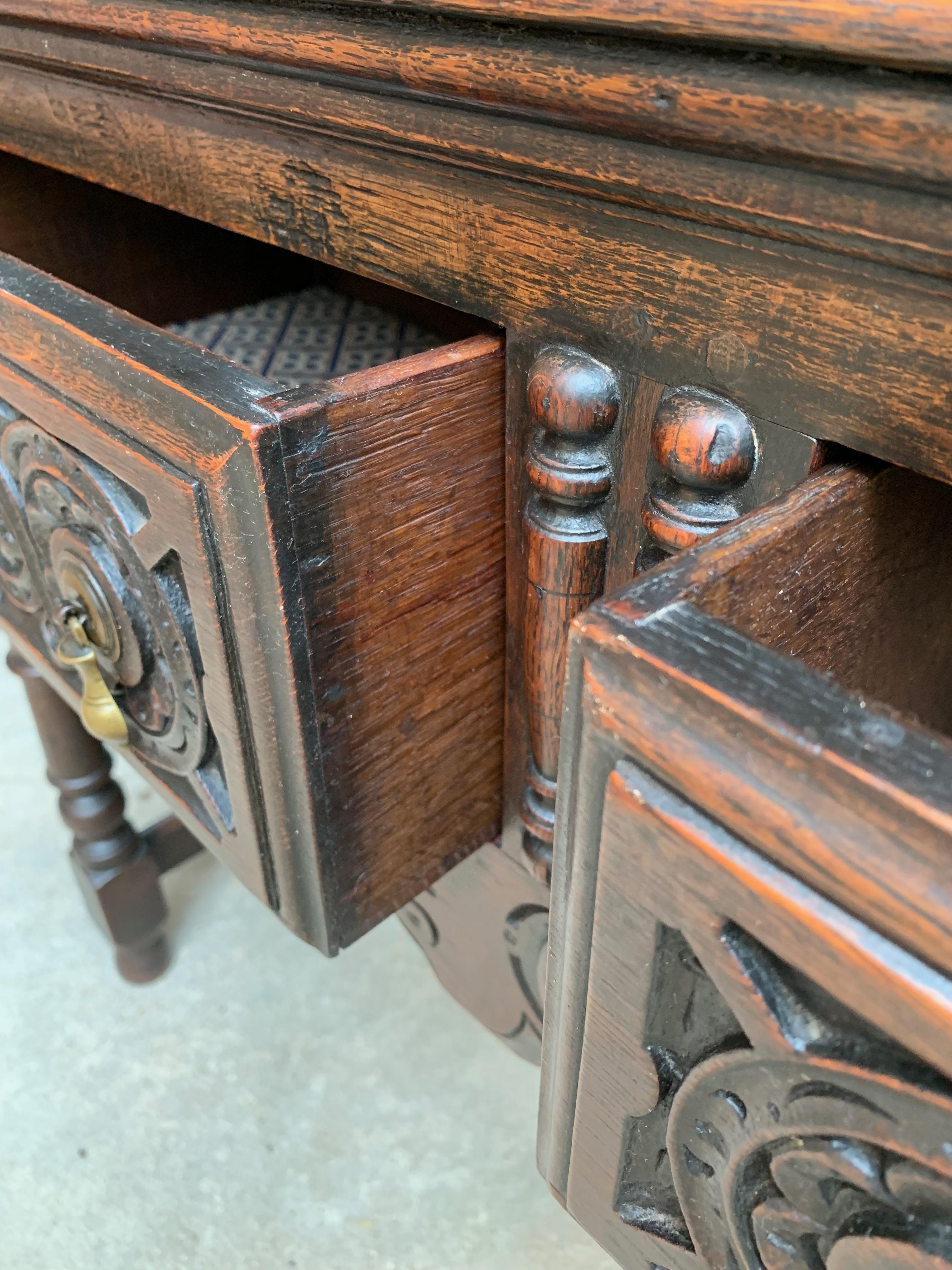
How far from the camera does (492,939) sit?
73cm

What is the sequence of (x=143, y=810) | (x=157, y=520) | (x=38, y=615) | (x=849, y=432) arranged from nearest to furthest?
(x=849, y=432) < (x=157, y=520) < (x=38, y=615) < (x=143, y=810)

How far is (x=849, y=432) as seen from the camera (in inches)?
11.7

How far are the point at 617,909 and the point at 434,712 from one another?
231mm

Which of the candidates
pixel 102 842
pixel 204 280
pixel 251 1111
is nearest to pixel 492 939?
pixel 251 1111

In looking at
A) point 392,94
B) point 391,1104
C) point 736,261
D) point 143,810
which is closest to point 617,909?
point 736,261

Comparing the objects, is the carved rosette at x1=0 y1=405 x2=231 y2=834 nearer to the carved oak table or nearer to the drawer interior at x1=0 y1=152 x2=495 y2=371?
the carved oak table

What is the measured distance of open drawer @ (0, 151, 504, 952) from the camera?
1.20ft

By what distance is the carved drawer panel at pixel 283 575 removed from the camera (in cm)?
36

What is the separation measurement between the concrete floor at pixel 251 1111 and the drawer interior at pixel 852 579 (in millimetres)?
640

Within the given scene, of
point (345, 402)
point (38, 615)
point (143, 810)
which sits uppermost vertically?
point (345, 402)

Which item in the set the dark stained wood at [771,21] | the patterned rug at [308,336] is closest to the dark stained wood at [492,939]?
the patterned rug at [308,336]

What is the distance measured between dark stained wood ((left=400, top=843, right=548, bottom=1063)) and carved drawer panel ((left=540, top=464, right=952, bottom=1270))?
30cm

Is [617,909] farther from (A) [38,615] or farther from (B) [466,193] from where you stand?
(A) [38,615]

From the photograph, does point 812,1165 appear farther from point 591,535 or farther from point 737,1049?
point 591,535
